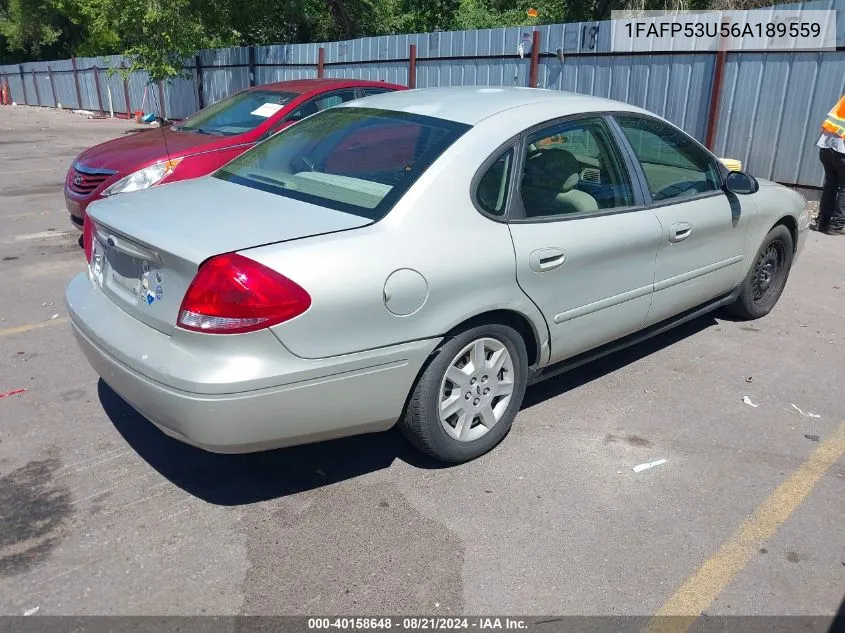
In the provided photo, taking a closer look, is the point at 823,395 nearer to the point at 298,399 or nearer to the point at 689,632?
the point at 689,632

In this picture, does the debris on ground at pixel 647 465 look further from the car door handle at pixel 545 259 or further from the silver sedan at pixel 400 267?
the car door handle at pixel 545 259

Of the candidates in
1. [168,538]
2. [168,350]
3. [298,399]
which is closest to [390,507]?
[298,399]

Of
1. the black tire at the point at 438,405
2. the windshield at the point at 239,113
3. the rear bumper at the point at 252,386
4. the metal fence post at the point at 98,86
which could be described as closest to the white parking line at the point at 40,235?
Result: the windshield at the point at 239,113

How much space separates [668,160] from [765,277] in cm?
161

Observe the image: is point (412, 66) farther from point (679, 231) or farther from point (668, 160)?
point (679, 231)

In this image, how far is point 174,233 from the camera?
300 centimetres

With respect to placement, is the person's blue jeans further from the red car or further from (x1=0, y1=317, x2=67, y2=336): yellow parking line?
(x1=0, y1=317, x2=67, y2=336): yellow parking line

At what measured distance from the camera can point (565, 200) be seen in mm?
3740

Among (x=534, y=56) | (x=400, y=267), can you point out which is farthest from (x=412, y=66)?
(x=400, y=267)

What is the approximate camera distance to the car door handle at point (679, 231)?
13.8ft

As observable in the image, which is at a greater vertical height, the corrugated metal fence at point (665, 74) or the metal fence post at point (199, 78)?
the corrugated metal fence at point (665, 74)

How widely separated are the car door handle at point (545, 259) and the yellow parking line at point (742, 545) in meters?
1.40

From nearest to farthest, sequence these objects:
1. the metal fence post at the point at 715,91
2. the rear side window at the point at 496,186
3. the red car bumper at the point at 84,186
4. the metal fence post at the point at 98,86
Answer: the rear side window at the point at 496,186
the red car bumper at the point at 84,186
the metal fence post at the point at 715,91
the metal fence post at the point at 98,86

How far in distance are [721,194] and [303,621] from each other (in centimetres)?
357
